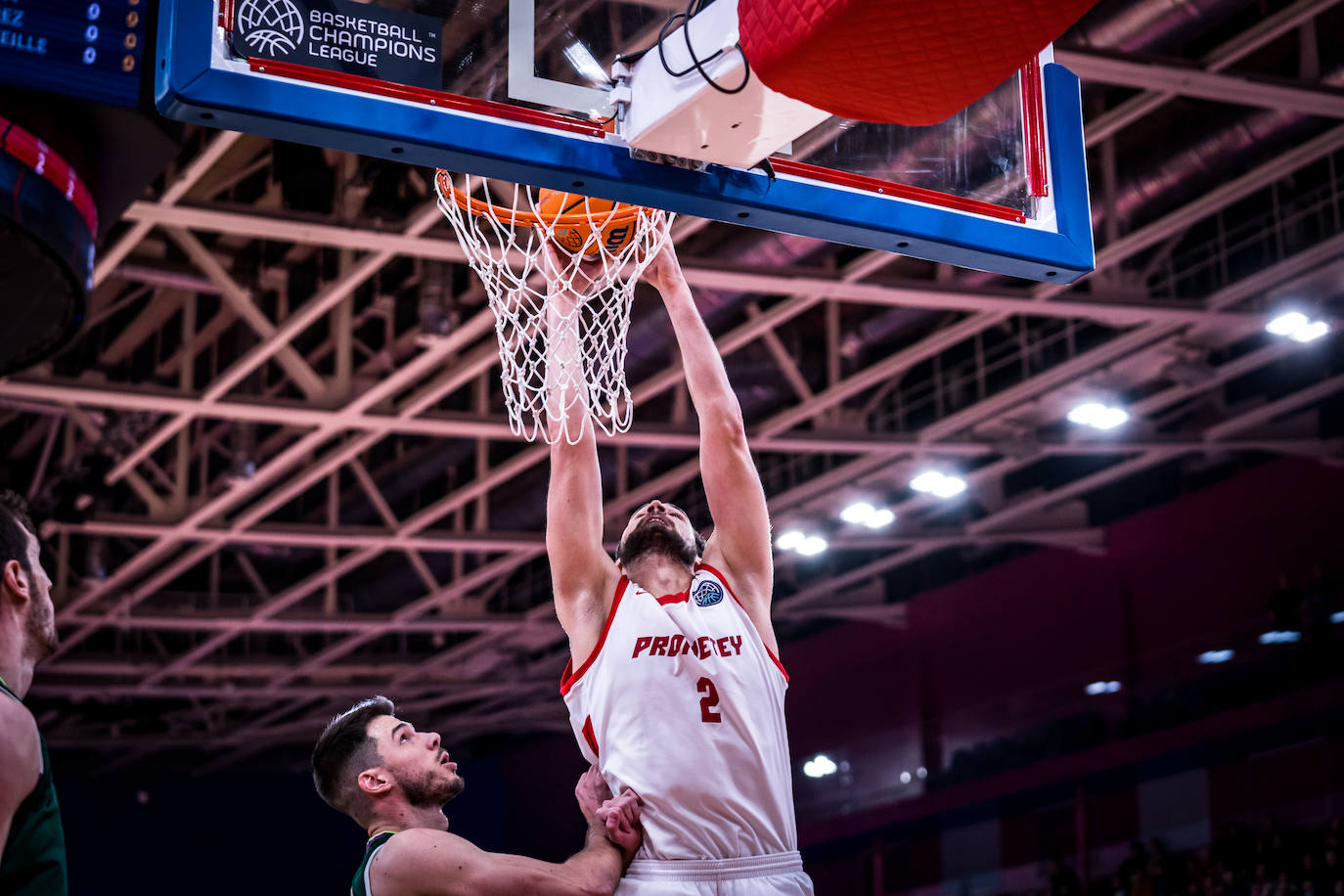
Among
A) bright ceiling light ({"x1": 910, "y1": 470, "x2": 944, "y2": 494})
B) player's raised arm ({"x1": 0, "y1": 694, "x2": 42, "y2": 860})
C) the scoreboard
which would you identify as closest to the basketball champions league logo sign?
player's raised arm ({"x1": 0, "y1": 694, "x2": 42, "y2": 860})

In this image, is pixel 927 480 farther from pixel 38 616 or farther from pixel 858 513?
pixel 38 616

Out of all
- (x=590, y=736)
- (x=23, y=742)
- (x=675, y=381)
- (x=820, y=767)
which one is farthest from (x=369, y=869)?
(x=820, y=767)

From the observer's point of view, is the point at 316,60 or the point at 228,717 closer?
the point at 316,60

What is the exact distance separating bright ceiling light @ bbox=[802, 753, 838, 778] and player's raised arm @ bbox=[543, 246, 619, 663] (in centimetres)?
1623

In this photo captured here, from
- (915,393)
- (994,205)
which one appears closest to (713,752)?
(994,205)

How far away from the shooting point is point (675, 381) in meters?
14.5

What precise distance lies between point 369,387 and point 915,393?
617cm

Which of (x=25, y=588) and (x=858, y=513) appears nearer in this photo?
(x=25, y=588)

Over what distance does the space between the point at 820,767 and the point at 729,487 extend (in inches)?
646

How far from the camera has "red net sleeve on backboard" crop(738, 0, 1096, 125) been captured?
3.09m

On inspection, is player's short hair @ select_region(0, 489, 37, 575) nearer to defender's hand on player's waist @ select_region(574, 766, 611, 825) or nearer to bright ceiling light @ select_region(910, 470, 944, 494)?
defender's hand on player's waist @ select_region(574, 766, 611, 825)

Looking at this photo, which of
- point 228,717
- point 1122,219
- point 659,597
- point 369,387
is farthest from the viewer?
point 228,717

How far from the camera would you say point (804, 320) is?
15.1 meters

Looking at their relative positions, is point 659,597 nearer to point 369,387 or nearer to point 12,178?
point 12,178
